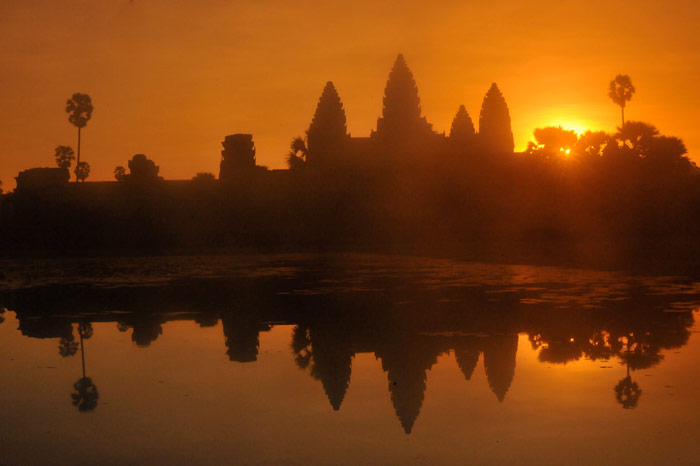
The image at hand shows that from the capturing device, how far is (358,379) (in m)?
10.4

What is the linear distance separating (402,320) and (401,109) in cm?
8346

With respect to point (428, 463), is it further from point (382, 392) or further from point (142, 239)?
point (142, 239)

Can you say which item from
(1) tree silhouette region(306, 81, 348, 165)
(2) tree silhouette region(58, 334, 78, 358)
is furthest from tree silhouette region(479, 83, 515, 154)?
(2) tree silhouette region(58, 334, 78, 358)

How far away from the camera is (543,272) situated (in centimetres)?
2747

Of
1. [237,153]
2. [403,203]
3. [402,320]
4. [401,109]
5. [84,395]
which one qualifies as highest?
[401,109]

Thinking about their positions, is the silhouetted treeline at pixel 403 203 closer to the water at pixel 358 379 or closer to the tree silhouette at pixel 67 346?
the water at pixel 358 379

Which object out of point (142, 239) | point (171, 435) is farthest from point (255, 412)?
point (142, 239)

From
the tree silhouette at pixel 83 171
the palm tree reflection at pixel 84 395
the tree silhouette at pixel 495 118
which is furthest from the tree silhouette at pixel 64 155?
the palm tree reflection at pixel 84 395

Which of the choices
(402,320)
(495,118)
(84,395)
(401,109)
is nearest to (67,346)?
(84,395)

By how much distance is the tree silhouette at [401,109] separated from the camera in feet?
319

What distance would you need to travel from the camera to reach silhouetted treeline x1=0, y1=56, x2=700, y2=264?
5294 centimetres

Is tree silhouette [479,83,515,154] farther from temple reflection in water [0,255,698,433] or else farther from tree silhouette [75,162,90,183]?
temple reflection in water [0,255,698,433]

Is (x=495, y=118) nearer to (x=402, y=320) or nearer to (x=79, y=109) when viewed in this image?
(x=79, y=109)

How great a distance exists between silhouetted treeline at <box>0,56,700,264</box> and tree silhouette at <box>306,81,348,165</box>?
501 millimetres
